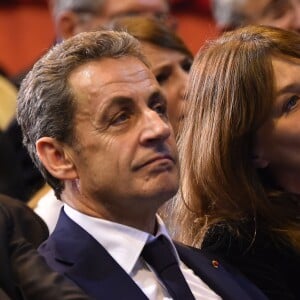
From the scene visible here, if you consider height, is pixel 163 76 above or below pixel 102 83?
below

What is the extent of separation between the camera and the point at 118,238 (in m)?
1.93

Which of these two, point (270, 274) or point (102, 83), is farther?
point (270, 274)

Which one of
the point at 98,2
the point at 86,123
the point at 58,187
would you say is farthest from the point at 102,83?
the point at 98,2

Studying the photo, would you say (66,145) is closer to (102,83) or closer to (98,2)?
(102,83)

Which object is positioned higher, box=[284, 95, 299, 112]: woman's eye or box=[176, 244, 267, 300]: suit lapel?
box=[284, 95, 299, 112]: woman's eye

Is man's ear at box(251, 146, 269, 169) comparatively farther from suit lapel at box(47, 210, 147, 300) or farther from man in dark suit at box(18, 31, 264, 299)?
suit lapel at box(47, 210, 147, 300)

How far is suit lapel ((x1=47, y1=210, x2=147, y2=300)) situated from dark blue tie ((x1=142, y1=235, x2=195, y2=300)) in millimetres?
77

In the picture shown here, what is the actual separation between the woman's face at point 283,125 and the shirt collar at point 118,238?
401 mm

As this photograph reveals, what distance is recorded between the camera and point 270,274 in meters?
2.15

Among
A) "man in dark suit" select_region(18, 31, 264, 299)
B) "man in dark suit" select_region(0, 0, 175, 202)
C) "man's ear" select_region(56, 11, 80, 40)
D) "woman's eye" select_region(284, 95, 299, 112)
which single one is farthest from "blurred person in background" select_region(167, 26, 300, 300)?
"man's ear" select_region(56, 11, 80, 40)

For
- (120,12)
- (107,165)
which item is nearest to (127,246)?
(107,165)

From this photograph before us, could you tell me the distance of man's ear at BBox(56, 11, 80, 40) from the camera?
348 centimetres

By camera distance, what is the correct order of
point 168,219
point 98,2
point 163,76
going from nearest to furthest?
point 168,219 < point 163,76 < point 98,2

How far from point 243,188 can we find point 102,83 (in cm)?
42
